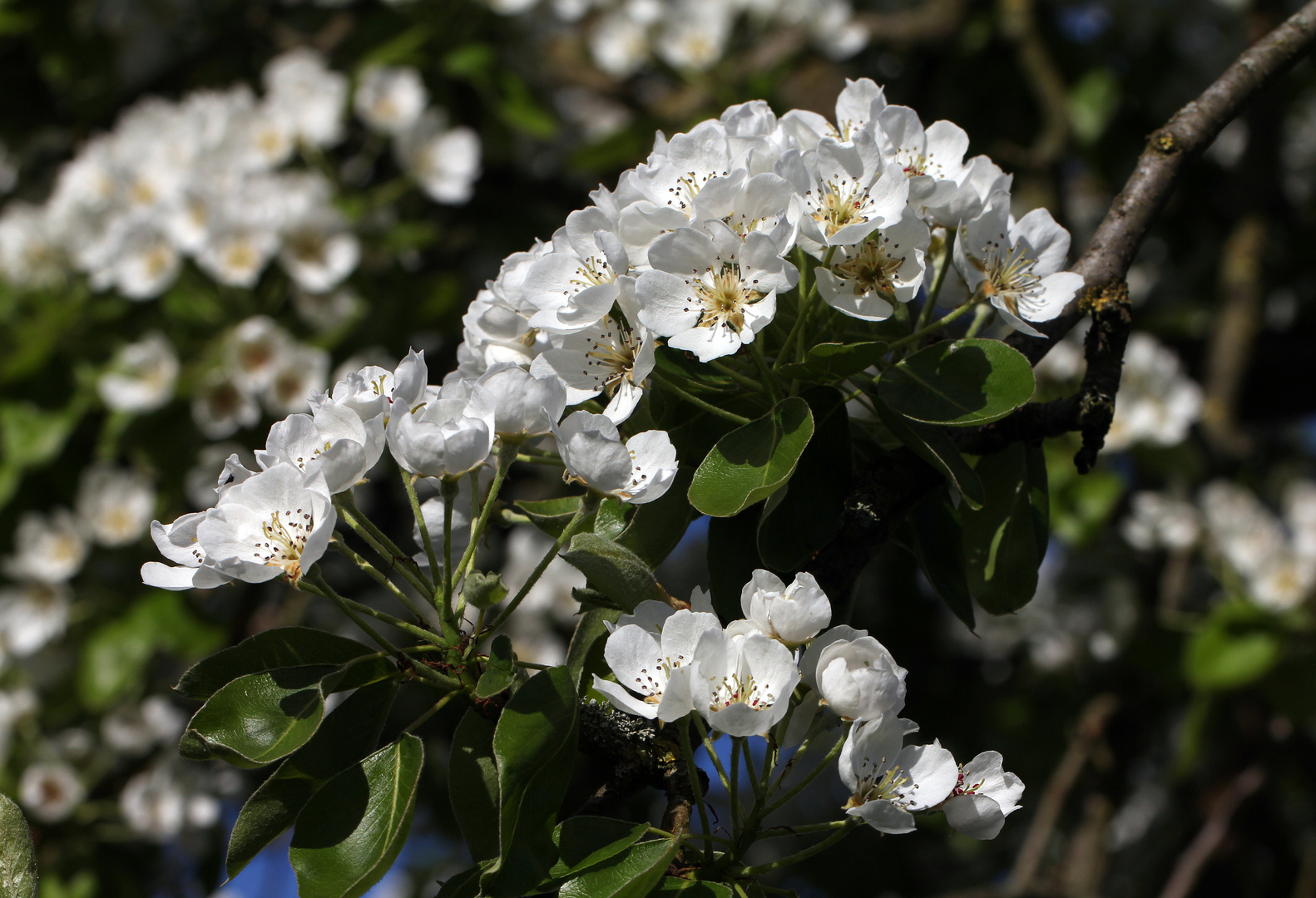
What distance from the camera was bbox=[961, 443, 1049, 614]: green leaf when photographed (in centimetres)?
94

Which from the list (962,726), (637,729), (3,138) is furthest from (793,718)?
(3,138)

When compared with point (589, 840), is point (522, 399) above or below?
above

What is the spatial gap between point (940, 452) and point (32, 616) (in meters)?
2.50

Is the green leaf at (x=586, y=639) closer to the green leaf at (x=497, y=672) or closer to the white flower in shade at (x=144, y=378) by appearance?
the green leaf at (x=497, y=672)

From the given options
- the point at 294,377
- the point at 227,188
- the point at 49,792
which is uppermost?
the point at 227,188

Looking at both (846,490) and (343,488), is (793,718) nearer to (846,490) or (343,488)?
(846,490)

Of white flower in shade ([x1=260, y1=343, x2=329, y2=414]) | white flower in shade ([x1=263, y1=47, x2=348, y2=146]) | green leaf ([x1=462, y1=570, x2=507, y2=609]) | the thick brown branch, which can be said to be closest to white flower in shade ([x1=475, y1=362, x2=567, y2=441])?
green leaf ([x1=462, y1=570, x2=507, y2=609])

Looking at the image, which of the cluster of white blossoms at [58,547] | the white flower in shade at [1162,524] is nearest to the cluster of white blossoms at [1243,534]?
the white flower in shade at [1162,524]

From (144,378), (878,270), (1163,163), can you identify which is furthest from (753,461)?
(144,378)

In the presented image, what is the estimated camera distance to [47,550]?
8.44 ft

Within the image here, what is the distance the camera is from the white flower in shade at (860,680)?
2.35 ft

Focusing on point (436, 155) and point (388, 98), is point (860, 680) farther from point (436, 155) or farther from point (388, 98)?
point (388, 98)

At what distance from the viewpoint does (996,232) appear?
0.90 metres

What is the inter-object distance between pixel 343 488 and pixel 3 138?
10.6 ft
